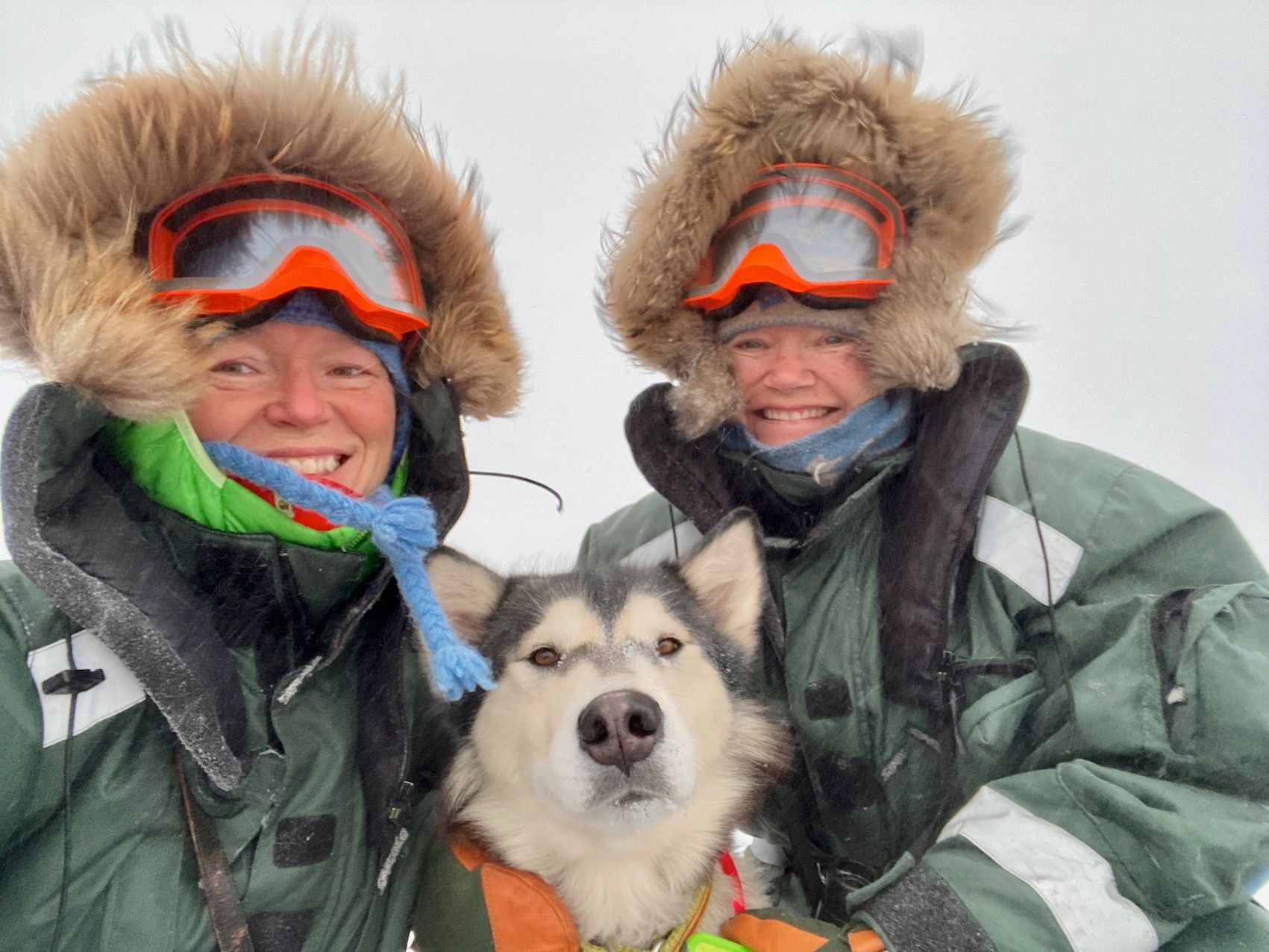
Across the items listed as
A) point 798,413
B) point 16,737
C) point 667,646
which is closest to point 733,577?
point 667,646

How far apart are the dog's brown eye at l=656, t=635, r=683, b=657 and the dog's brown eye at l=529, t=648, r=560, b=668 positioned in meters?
0.30

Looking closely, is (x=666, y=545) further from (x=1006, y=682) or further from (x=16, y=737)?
(x=16, y=737)

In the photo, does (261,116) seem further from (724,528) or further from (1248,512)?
(1248,512)

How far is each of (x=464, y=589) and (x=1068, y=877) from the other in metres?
1.73

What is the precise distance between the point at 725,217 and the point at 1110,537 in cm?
166

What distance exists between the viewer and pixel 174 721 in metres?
1.68

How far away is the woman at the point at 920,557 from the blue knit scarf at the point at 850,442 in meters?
0.01

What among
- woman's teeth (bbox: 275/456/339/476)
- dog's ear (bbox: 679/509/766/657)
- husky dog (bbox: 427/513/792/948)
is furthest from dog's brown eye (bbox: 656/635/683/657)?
woman's teeth (bbox: 275/456/339/476)

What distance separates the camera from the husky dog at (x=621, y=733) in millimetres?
1804

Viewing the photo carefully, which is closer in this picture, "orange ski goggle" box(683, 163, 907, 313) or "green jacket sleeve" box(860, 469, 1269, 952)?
"green jacket sleeve" box(860, 469, 1269, 952)

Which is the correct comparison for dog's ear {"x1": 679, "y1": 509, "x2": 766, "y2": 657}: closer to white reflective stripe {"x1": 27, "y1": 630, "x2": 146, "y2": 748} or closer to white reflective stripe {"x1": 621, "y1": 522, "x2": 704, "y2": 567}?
white reflective stripe {"x1": 621, "y1": 522, "x2": 704, "y2": 567}

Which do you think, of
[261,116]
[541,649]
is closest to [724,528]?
[541,649]

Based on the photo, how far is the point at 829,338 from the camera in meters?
2.67

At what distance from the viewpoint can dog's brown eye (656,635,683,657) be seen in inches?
85.4
